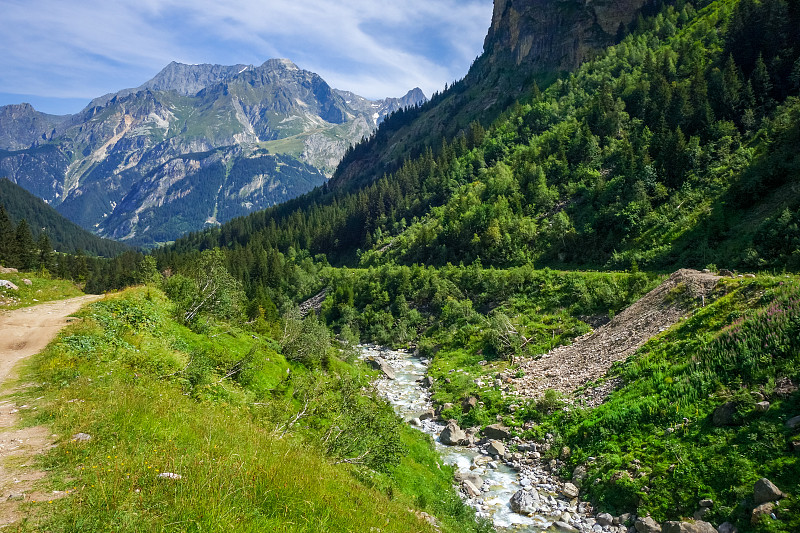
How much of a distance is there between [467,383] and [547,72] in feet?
460

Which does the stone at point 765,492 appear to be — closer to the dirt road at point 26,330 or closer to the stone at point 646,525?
the stone at point 646,525

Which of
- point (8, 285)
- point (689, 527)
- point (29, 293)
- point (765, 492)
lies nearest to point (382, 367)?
point (689, 527)

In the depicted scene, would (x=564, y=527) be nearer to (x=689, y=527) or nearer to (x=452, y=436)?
(x=689, y=527)

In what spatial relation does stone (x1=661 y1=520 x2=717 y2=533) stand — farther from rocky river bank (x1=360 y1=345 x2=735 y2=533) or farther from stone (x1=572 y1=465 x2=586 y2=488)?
stone (x1=572 y1=465 x2=586 y2=488)

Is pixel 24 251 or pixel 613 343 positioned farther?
pixel 24 251

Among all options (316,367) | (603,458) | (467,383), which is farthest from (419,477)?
(467,383)

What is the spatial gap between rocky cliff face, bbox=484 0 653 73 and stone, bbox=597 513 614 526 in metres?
139

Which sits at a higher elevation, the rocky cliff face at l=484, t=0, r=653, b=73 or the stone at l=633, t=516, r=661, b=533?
the rocky cliff face at l=484, t=0, r=653, b=73

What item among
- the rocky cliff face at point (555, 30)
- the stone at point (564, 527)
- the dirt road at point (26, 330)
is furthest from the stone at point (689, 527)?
the rocky cliff face at point (555, 30)

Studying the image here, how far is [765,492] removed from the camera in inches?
483

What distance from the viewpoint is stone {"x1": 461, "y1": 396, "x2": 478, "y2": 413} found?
91.1ft

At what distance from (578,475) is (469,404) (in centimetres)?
1053

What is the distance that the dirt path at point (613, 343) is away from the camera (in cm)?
2559

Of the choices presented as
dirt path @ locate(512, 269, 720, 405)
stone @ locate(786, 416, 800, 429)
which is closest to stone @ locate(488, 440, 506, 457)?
dirt path @ locate(512, 269, 720, 405)
